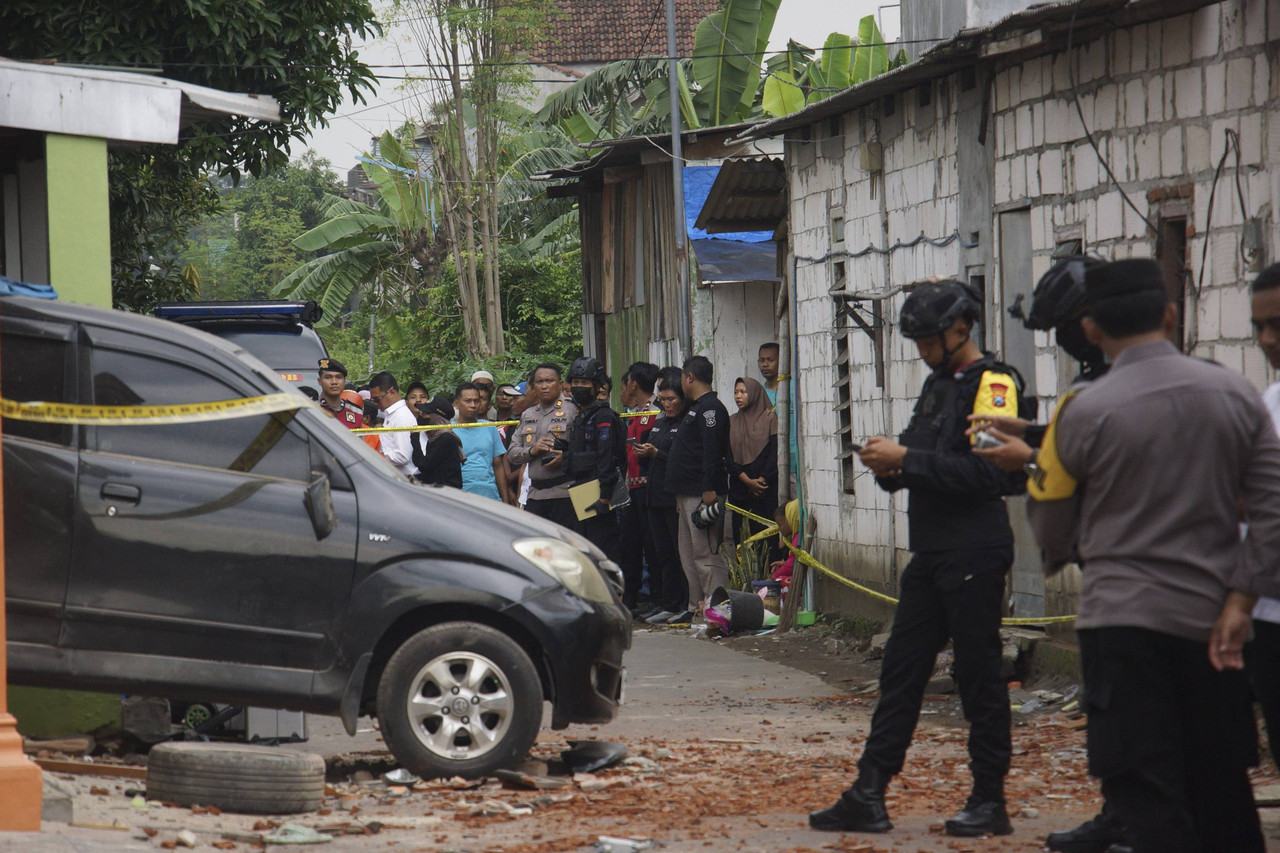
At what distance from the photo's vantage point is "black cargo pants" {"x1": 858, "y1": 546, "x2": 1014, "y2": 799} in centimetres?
550

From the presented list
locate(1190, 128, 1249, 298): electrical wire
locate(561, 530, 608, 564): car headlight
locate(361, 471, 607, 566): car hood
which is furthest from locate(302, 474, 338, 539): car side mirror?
locate(1190, 128, 1249, 298): electrical wire

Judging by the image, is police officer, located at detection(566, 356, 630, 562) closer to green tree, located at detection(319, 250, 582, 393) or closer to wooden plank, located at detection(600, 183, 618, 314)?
wooden plank, located at detection(600, 183, 618, 314)

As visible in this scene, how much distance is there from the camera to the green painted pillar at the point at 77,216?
321 inches

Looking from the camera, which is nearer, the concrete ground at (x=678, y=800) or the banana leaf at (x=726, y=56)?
the concrete ground at (x=678, y=800)

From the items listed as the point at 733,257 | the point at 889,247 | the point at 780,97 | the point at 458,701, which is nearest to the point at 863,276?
the point at 889,247

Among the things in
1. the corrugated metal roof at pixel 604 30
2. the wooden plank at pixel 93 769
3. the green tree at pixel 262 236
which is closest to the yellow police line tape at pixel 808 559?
the wooden plank at pixel 93 769

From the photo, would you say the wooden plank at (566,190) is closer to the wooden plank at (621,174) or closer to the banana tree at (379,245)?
the wooden plank at (621,174)

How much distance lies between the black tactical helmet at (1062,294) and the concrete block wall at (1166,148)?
2.76m

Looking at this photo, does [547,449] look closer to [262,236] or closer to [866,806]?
[866,806]

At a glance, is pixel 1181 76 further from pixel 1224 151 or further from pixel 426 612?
pixel 426 612

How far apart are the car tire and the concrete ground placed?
15 cm

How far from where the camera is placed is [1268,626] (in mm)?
4453

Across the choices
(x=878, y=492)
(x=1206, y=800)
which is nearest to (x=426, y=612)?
(x=1206, y=800)

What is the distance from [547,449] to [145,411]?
22.6 feet
